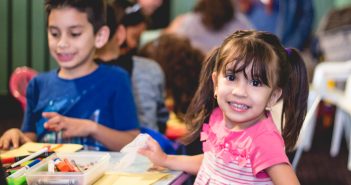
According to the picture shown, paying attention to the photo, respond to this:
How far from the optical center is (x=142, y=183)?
1.37m

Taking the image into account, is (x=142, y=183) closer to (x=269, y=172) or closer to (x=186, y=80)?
(x=269, y=172)

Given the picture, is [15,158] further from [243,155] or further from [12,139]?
[243,155]

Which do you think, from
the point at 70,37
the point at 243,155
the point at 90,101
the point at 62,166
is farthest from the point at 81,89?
the point at 243,155

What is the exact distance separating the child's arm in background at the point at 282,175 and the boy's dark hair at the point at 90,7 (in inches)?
33.2

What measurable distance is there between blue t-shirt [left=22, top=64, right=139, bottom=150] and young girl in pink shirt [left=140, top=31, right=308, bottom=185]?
1.26 feet

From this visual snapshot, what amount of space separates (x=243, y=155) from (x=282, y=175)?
111mm

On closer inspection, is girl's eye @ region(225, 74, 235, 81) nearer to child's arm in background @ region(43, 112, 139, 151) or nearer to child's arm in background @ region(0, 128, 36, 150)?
child's arm in background @ region(43, 112, 139, 151)

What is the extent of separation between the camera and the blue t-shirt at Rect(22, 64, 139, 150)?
1.86 meters

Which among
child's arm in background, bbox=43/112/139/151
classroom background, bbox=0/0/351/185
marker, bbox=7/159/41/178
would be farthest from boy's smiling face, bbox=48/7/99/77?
classroom background, bbox=0/0/351/185

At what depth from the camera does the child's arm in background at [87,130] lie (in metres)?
1.68

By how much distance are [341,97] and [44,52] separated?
308 centimetres

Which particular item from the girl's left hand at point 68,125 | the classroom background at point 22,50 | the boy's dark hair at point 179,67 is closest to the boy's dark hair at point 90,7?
the girl's left hand at point 68,125

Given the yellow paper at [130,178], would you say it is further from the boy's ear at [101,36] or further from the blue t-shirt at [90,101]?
the boy's ear at [101,36]

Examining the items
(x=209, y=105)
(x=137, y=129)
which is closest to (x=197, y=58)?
(x=137, y=129)
